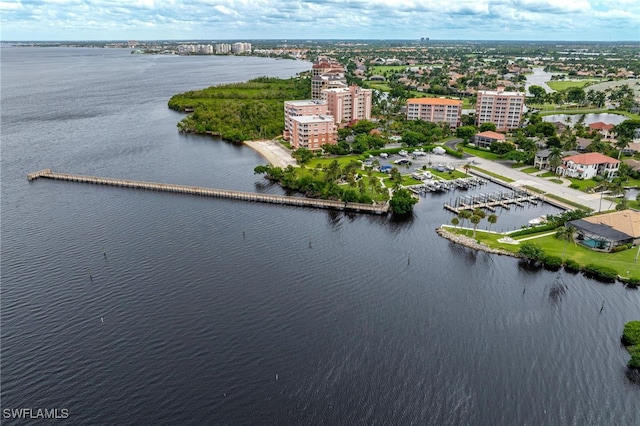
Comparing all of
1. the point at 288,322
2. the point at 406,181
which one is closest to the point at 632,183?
the point at 406,181

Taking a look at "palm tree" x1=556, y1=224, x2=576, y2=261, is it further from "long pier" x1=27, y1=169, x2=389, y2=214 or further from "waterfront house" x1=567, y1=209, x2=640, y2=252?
"long pier" x1=27, y1=169, x2=389, y2=214

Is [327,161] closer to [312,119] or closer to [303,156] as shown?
[303,156]

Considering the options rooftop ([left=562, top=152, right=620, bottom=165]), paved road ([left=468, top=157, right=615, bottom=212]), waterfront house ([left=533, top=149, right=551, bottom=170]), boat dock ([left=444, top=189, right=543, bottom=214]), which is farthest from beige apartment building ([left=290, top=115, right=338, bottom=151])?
rooftop ([left=562, top=152, right=620, bottom=165])

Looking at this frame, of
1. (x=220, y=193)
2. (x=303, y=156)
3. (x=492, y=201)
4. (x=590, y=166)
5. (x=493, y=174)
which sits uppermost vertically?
(x=590, y=166)

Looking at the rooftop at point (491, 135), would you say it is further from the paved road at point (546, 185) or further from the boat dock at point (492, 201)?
the boat dock at point (492, 201)

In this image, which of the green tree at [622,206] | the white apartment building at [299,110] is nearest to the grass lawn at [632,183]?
the green tree at [622,206]

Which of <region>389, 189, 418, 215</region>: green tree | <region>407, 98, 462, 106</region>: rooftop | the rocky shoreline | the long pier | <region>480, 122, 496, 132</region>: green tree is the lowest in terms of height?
the rocky shoreline
